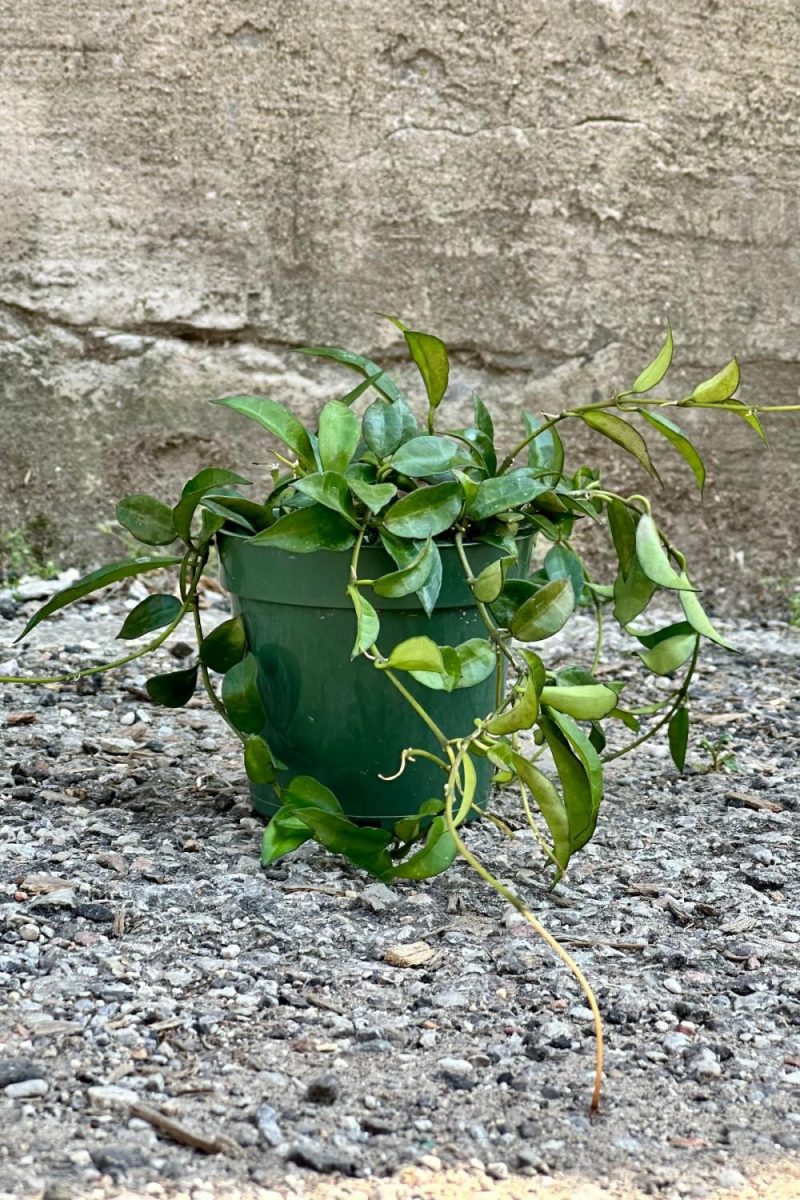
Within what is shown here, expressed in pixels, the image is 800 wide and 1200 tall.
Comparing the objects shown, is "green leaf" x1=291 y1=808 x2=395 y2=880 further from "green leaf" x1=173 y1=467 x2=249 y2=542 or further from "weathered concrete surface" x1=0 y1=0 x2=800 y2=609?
"weathered concrete surface" x1=0 y1=0 x2=800 y2=609

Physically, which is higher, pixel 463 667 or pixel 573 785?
pixel 463 667

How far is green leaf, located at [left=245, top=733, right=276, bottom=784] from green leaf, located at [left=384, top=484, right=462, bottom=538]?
10.3 inches

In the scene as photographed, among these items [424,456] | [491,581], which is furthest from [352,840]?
[424,456]

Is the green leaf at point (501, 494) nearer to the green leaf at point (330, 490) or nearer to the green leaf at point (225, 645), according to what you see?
the green leaf at point (330, 490)

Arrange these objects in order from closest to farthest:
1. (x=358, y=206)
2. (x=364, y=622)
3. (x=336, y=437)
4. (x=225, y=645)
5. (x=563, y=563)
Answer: (x=364, y=622) < (x=336, y=437) < (x=225, y=645) < (x=563, y=563) < (x=358, y=206)

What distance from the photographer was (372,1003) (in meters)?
1.12

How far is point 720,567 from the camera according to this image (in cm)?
266

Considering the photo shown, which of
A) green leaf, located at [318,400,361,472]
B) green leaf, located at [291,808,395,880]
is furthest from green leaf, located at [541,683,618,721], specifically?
green leaf, located at [318,400,361,472]

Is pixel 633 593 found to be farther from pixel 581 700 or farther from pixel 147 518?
pixel 147 518

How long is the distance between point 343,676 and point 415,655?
0.76ft

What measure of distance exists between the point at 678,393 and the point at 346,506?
144 cm

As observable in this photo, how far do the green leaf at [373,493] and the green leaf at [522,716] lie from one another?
0.22 metres

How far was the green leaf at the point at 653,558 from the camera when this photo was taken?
130 centimetres

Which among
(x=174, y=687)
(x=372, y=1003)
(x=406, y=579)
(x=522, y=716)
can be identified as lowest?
(x=372, y=1003)
